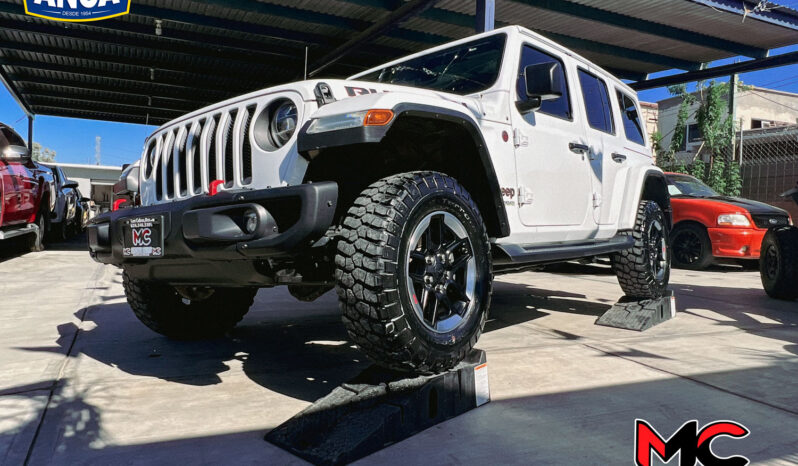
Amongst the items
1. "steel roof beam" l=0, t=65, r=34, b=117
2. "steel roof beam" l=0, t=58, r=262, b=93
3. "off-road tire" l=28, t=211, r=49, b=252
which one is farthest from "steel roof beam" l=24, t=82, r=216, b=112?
"off-road tire" l=28, t=211, r=49, b=252

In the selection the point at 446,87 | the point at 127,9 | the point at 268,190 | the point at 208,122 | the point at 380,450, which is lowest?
the point at 380,450

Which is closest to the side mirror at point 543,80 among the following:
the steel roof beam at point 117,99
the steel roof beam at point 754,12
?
the steel roof beam at point 754,12

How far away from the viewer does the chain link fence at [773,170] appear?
1490 centimetres

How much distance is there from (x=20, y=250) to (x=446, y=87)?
944 cm

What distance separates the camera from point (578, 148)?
3.76 metres

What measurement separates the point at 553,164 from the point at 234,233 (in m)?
2.10

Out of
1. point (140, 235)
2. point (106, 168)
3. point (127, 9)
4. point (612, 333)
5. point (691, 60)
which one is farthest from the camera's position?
point (106, 168)

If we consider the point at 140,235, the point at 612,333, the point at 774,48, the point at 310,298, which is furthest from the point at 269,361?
the point at 774,48

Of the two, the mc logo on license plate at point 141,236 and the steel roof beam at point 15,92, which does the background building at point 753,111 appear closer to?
the steel roof beam at point 15,92

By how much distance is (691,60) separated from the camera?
44.9 feet

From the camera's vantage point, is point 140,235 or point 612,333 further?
point 612,333

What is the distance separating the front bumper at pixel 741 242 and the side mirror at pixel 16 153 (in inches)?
374

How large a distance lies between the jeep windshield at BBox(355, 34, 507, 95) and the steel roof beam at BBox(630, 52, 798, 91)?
38.9 feet

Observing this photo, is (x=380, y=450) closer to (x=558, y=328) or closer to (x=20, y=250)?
(x=558, y=328)
